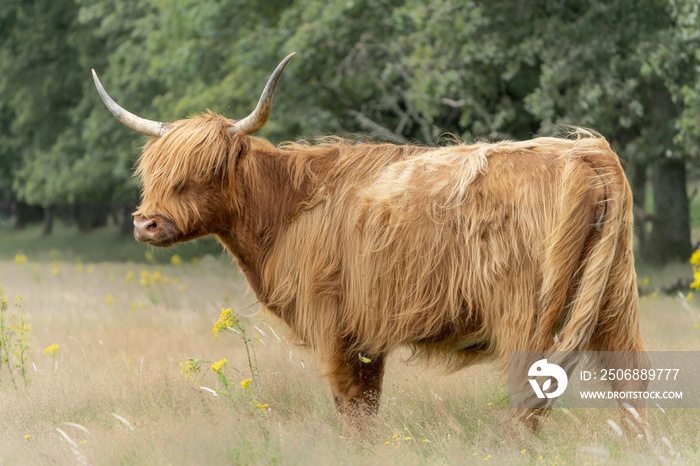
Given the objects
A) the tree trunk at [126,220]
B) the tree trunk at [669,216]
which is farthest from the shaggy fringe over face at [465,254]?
the tree trunk at [126,220]

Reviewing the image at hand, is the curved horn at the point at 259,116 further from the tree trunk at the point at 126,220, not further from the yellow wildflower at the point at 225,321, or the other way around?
the tree trunk at the point at 126,220

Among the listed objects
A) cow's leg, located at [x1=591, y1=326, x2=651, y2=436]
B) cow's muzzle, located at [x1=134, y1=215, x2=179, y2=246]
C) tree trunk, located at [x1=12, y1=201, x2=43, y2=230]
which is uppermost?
cow's muzzle, located at [x1=134, y1=215, x2=179, y2=246]

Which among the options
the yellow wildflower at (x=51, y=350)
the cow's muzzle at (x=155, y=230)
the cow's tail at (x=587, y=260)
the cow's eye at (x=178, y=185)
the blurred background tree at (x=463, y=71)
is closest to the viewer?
the cow's tail at (x=587, y=260)

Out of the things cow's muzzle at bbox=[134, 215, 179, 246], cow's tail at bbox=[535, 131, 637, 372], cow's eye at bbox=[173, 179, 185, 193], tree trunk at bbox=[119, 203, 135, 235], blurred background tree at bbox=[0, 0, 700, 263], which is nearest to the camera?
cow's tail at bbox=[535, 131, 637, 372]

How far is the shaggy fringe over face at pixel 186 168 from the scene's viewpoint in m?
4.07

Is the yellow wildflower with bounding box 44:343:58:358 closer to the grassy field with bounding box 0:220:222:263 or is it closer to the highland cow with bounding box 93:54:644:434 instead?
the highland cow with bounding box 93:54:644:434

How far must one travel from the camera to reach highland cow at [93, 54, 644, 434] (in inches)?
135

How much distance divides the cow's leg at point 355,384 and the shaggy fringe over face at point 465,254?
86 mm

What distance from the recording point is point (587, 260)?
3.41m

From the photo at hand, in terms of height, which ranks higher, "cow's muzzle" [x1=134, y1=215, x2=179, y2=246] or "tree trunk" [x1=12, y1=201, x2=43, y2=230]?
"cow's muzzle" [x1=134, y1=215, x2=179, y2=246]

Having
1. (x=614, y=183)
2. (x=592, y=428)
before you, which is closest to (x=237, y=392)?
(x=592, y=428)

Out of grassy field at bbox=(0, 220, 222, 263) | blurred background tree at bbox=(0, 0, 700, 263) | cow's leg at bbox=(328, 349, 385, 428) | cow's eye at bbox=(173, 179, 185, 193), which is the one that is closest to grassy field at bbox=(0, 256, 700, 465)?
cow's leg at bbox=(328, 349, 385, 428)

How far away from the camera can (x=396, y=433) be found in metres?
3.77

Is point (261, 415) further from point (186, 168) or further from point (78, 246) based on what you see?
point (78, 246)
